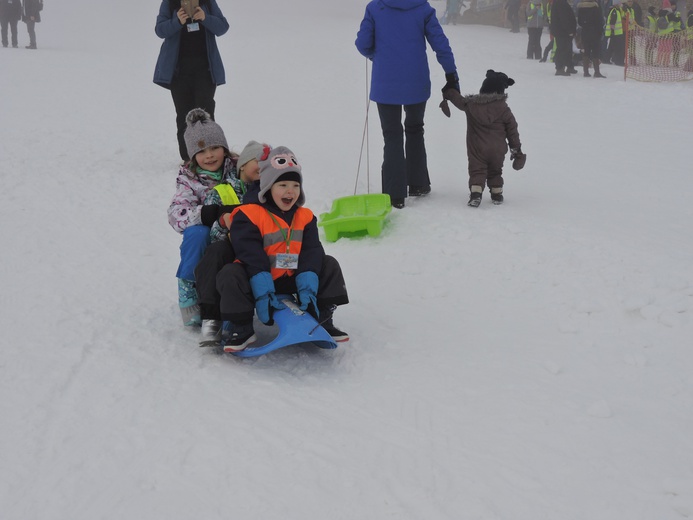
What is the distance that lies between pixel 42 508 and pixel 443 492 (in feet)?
4.26

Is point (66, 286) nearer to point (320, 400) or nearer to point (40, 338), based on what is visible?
point (40, 338)

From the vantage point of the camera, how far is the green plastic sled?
18.6 ft

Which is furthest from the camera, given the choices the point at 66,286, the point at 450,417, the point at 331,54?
the point at 331,54

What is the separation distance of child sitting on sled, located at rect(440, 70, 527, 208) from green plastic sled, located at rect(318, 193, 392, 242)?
757 mm

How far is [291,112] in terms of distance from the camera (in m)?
11.3

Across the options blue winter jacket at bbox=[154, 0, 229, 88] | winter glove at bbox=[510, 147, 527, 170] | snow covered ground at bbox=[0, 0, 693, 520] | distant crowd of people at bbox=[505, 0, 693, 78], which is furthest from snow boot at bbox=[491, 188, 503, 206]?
distant crowd of people at bbox=[505, 0, 693, 78]

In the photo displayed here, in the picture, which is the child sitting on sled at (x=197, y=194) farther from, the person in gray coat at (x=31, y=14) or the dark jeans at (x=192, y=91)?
the person in gray coat at (x=31, y=14)

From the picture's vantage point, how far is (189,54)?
6.99 meters

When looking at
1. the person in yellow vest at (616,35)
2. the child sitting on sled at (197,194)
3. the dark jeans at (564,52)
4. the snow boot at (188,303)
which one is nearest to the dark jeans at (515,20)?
the person in yellow vest at (616,35)

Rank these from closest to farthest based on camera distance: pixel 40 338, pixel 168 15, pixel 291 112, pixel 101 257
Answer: pixel 40 338
pixel 101 257
pixel 168 15
pixel 291 112

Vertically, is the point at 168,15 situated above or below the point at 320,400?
above

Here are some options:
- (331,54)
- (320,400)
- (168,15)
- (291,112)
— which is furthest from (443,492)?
(331,54)

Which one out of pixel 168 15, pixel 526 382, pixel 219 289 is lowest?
pixel 526 382

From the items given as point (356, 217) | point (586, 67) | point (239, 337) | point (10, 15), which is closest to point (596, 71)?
point (586, 67)
